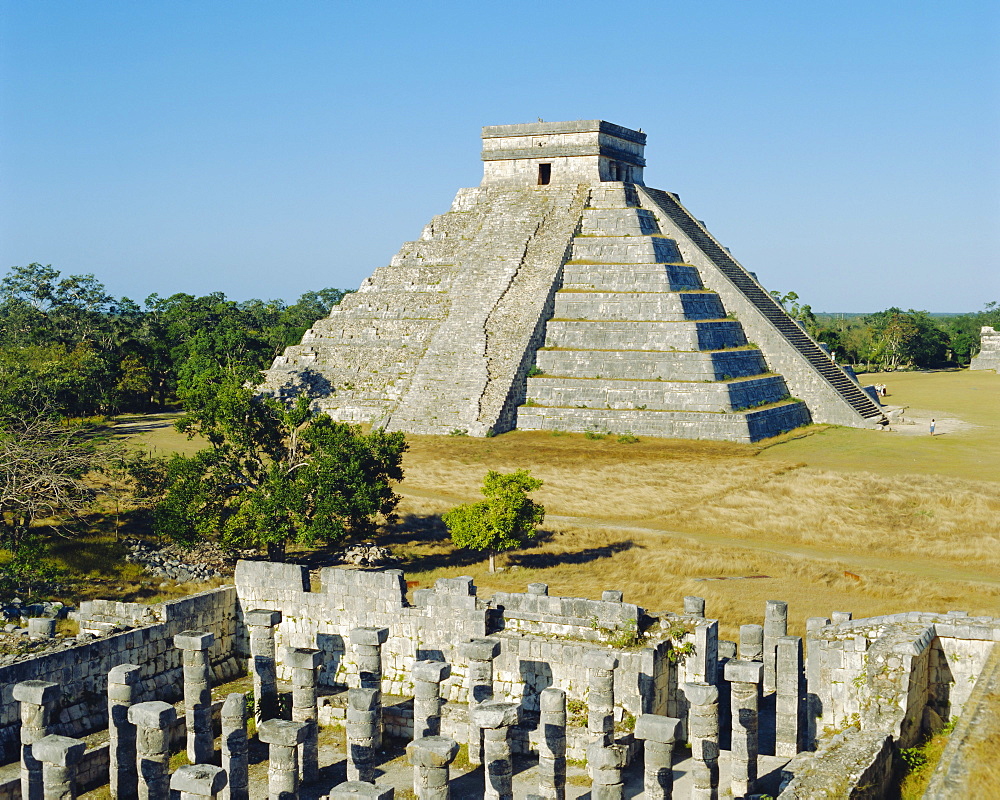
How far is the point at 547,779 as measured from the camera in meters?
13.9

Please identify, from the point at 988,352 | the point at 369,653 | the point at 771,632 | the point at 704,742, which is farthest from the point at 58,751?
the point at 988,352

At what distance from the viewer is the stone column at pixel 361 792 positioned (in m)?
11.3

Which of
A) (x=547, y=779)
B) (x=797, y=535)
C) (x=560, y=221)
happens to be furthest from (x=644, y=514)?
(x=560, y=221)

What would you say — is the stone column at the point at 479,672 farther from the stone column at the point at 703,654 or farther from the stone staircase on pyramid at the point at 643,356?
the stone staircase on pyramid at the point at 643,356

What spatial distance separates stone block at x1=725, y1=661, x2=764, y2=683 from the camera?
48.3 ft

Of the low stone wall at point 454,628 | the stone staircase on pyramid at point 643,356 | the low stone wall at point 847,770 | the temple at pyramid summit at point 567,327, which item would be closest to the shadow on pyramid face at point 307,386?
the temple at pyramid summit at point 567,327

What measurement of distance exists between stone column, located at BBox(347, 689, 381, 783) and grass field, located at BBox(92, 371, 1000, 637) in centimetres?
1019

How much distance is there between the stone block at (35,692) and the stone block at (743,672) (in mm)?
9117

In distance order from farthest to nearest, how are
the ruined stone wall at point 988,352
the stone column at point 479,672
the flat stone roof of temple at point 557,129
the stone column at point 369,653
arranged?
the ruined stone wall at point 988,352
the flat stone roof of temple at point 557,129
the stone column at point 369,653
the stone column at point 479,672

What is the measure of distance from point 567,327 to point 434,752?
43.3 m

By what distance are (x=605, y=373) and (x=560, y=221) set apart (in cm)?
1111

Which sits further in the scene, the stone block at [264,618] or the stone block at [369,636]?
the stone block at [264,618]

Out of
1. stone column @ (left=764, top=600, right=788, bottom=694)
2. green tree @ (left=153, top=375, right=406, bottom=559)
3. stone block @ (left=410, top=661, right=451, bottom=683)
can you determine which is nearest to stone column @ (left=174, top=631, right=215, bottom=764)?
stone block @ (left=410, top=661, right=451, bottom=683)

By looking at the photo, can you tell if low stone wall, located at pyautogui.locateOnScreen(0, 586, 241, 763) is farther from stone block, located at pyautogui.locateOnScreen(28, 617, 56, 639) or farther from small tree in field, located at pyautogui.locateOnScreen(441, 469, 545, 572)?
small tree in field, located at pyautogui.locateOnScreen(441, 469, 545, 572)
